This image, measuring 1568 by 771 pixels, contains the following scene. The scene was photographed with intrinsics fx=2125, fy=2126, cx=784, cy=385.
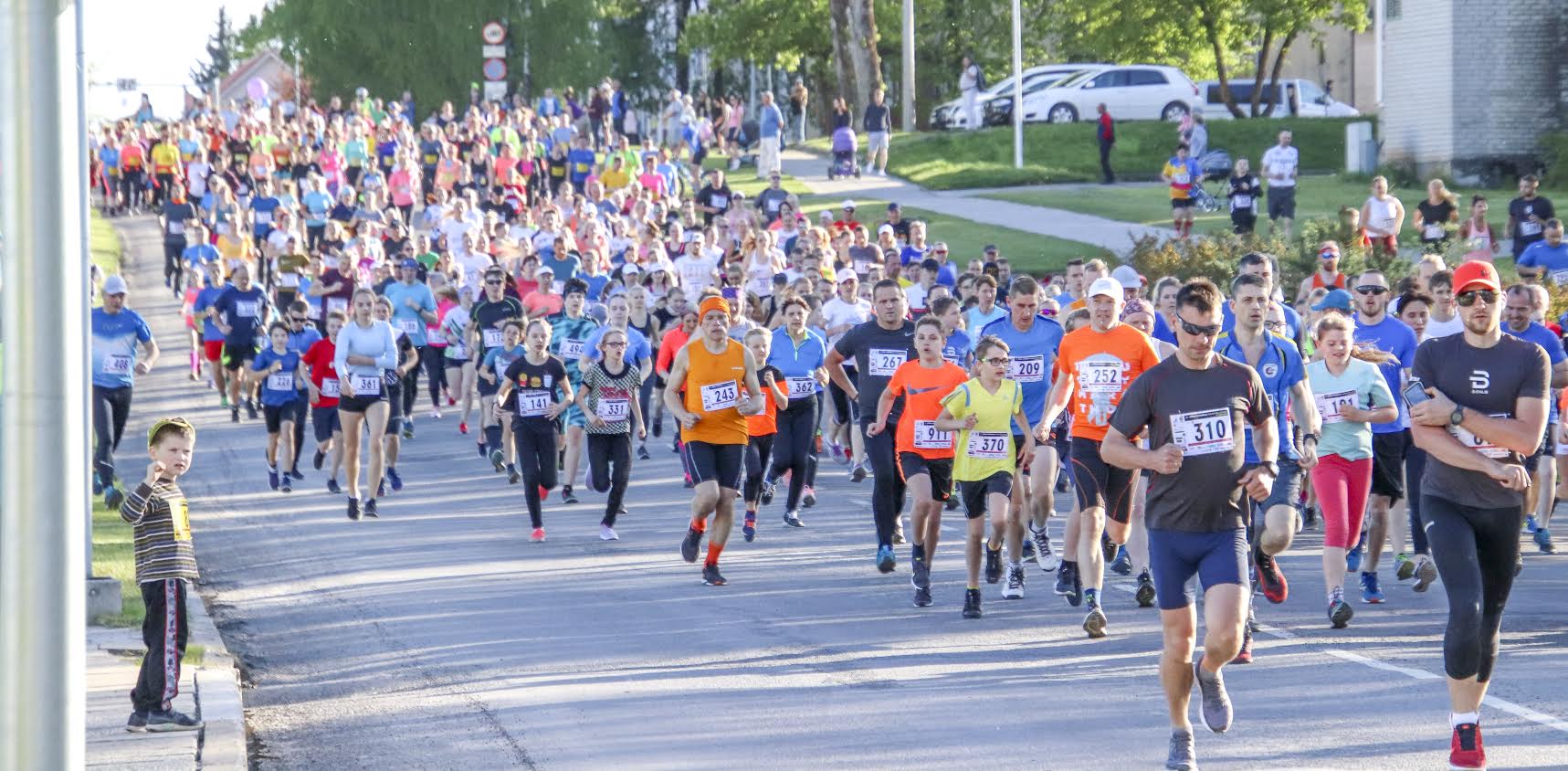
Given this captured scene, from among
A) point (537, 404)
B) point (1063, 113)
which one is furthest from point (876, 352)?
point (1063, 113)

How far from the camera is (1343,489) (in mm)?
11977

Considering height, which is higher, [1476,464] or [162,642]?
[1476,464]

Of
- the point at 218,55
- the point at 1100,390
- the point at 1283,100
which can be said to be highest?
the point at 218,55

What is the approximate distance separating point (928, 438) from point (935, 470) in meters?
0.20

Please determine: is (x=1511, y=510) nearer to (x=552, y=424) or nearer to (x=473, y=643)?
(x=473, y=643)

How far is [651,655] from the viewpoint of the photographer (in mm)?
11031

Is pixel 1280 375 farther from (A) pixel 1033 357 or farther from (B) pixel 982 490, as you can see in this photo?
(A) pixel 1033 357

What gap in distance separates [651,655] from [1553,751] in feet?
15.0

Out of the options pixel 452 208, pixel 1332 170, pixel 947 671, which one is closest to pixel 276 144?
pixel 452 208

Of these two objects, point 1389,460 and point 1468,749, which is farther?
point 1389,460

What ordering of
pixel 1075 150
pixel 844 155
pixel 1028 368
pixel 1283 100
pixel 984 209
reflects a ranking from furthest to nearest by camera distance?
1. pixel 1283 100
2. pixel 1075 150
3. pixel 844 155
4. pixel 984 209
5. pixel 1028 368

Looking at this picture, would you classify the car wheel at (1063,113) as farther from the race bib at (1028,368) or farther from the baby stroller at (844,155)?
the race bib at (1028,368)

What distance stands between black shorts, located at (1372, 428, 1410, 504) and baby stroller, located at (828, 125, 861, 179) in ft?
104

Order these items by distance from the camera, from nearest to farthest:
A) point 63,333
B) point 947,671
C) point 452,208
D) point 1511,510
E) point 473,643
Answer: point 63,333
point 1511,510
point 947,671
point 473,643
point 452,208
